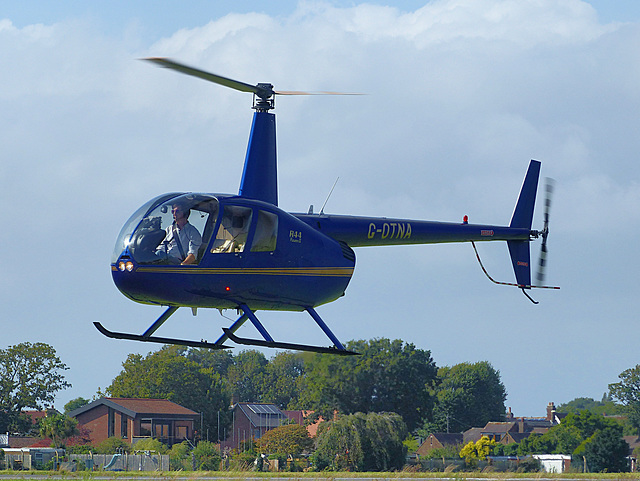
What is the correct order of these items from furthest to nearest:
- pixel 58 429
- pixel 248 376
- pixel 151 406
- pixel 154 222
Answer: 1. pixel 248 376
2. pixel 151 406
3. pixel 58 429
4. pixel 154 222

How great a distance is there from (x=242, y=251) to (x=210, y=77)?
3.79 meters

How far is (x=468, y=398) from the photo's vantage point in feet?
382

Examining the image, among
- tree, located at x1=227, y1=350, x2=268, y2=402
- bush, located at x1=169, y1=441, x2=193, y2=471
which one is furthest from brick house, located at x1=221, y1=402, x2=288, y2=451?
tree, located at x1=227, y1=350, x2=268, y2=402

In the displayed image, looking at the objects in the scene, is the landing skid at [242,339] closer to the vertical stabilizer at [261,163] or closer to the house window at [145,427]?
the vertical stabilizer at [261,163]

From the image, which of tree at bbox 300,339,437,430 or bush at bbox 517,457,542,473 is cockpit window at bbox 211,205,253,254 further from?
tree at bbox 300,339,437,430

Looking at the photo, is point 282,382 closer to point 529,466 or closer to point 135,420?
point 135,420

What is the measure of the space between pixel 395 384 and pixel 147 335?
61190mm

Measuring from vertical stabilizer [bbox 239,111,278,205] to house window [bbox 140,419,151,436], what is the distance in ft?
188

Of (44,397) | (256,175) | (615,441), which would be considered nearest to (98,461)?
(44,397)

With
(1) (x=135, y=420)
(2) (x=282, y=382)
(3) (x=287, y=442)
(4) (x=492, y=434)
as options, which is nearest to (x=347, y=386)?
(3) (x=287, y=442)

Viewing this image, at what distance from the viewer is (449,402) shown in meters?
113

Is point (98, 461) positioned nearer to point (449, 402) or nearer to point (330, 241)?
point (330, 241)

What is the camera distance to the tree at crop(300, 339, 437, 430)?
237 ft

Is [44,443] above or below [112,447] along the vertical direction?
below
